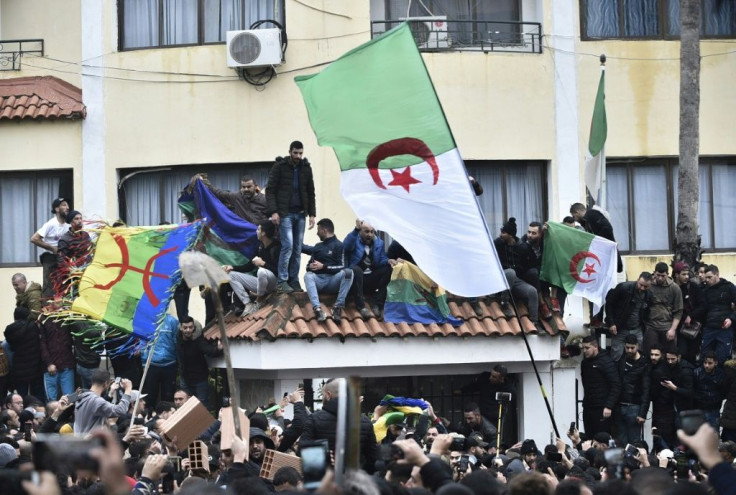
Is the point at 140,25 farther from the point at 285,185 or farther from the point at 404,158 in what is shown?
the point at 404,158

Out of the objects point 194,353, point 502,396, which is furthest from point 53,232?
point 502,396

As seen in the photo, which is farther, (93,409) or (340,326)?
(340,326)

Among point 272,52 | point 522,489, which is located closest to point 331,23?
point 272,52

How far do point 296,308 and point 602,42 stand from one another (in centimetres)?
776

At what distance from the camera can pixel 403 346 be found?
757 inches

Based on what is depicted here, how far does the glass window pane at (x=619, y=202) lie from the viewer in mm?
23359

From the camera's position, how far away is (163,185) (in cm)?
2278

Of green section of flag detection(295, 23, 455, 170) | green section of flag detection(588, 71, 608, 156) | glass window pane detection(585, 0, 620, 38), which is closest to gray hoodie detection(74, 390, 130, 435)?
green section of flag detection(295, 23, 455, 170)

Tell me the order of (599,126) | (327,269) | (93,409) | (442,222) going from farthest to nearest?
(599,126) → (327,269) → (93,409) → (442,222)

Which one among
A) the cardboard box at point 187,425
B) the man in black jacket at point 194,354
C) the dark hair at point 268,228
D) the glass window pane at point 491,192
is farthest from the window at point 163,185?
the cardboard box at point 187,425

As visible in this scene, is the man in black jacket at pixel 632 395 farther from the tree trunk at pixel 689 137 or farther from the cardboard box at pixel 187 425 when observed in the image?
the cardboard box at pixel 187 425

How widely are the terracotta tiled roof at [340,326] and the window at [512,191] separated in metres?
3.67

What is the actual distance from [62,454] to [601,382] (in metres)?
13.1

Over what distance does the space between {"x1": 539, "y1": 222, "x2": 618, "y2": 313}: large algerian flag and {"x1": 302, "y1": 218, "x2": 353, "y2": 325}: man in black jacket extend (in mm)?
2854
